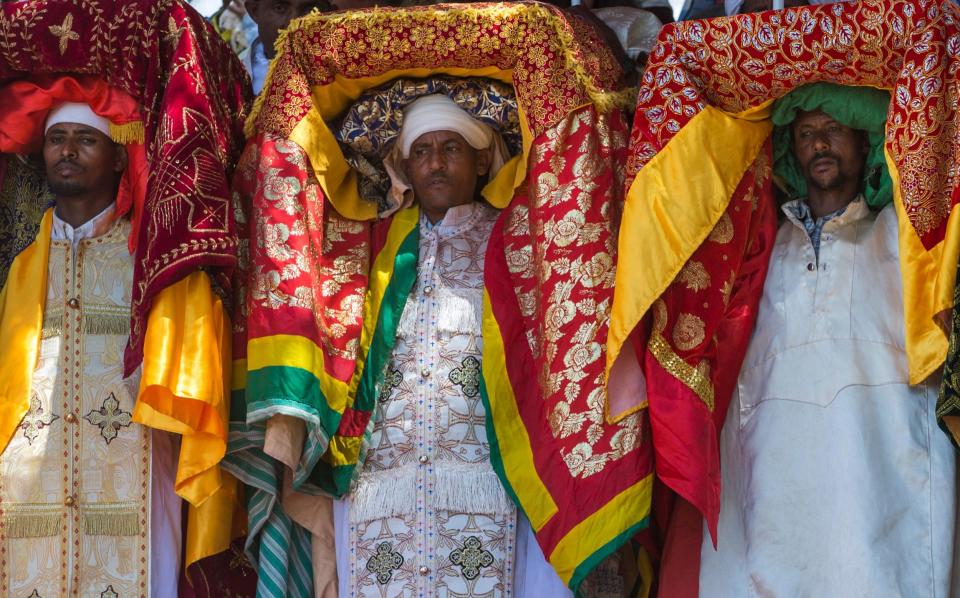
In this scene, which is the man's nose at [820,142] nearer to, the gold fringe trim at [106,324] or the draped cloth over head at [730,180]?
the draped cloth over head at [730,180]

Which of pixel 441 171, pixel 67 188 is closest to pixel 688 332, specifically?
pixel 441 171

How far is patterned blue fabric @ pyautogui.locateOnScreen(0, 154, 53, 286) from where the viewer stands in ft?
20.4

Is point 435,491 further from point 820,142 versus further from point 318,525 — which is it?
point 820,142

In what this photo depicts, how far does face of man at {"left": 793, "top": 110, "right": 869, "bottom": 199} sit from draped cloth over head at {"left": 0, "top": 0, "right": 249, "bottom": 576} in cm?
198

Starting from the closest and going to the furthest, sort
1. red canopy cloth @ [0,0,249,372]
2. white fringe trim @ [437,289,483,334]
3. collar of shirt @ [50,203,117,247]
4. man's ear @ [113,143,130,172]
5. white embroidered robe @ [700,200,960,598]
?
1. white embroidered robe @ [700,200,960,598]
2. red canopy cloth @ [0,0,249,372]
3. white fringe trim @ [437,289,483,334]
4. collar of shirt @ [50,203,117,247]
5. man's ear @ [113,143,130,172]

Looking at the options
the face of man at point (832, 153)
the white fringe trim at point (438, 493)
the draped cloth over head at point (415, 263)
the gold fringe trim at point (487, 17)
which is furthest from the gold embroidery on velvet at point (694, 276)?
the white fringe trim at point (438, 493)

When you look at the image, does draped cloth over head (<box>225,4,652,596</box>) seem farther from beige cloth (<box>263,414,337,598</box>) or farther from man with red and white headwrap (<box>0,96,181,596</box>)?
man with red and white headwrap (<box>0,96,181,596</box>)

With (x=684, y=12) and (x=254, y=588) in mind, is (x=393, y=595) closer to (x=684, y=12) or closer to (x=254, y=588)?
(x=254, y=588)

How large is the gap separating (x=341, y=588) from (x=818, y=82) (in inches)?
92.7

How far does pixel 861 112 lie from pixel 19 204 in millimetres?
3098

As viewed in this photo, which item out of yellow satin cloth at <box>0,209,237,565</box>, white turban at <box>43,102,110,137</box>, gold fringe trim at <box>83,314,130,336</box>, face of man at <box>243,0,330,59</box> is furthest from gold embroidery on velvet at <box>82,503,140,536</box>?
face of man at <box>243,0,330,59</box>

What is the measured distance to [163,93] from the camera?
5957 millimetres

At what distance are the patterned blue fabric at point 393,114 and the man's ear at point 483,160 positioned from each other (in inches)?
3.4

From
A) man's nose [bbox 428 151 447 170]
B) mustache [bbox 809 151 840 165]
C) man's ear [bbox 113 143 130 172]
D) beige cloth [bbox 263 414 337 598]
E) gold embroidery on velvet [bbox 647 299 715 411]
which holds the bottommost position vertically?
beige cloth [bbox 263 414 337 598]
